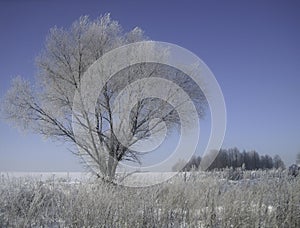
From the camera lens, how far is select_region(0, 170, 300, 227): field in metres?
5.40

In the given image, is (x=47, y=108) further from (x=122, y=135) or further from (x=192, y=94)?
(x=192, y=94)

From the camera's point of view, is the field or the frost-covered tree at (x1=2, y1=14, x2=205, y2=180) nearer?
the field

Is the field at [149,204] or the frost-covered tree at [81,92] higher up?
the frost-covered tree at [81,92]

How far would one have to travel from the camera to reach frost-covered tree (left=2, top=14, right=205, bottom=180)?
15.7 m

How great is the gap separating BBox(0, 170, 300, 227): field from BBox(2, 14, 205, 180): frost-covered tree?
8.58m

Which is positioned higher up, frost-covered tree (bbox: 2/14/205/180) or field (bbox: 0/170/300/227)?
frost-covered tree (bbox: 2/14/205/180)

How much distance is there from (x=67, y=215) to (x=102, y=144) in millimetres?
10618

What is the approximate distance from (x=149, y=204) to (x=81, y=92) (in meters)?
10.4

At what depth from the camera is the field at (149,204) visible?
5.40 meters

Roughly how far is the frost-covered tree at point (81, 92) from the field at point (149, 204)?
28.1 ft

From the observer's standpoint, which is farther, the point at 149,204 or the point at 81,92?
the point at 81,92

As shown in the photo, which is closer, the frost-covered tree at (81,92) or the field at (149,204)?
the field at (149,204)

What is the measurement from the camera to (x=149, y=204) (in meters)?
5.98

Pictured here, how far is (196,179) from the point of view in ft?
25.8
